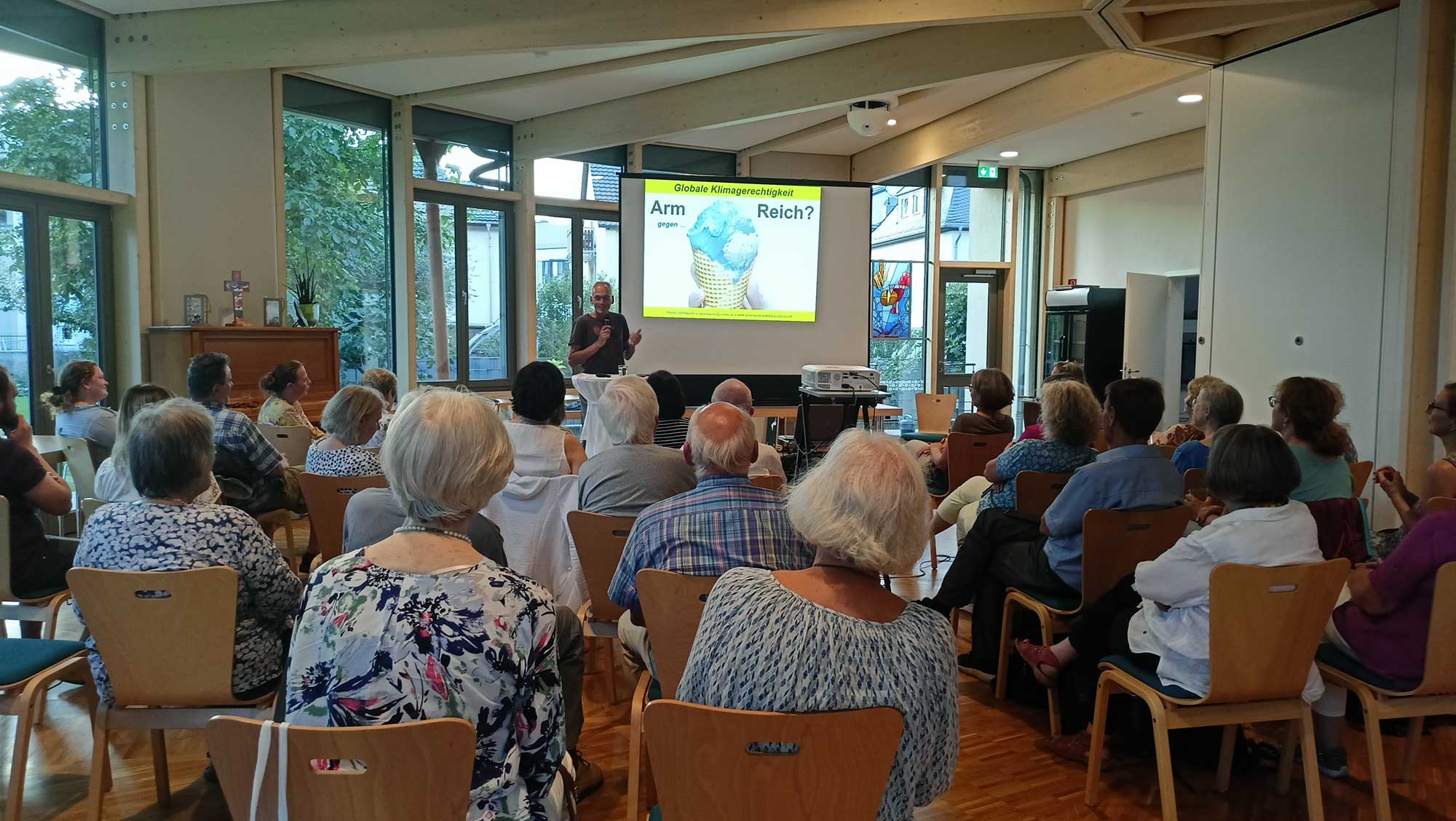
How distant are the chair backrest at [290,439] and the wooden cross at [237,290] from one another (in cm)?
213

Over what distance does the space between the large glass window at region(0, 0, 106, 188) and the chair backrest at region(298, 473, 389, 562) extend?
156 inches

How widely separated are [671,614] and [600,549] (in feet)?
2.49

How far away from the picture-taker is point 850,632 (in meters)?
1.50

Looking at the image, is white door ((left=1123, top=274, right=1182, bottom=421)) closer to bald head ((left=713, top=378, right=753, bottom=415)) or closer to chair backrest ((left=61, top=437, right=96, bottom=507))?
bald head ((left=713, top=378, right=753, bottom=415))

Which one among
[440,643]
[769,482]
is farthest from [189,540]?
[769,482]

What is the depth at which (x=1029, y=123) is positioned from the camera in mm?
7992

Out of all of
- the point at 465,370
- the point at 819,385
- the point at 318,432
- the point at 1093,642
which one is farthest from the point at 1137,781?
the point at 465,370

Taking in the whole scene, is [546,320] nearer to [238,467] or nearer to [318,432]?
[318,432]

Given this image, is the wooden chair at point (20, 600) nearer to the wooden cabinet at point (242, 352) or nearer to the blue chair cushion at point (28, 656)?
the blue chair cushion at point (28, 656)

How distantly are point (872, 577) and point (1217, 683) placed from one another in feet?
4.09

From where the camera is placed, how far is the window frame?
898 centimetres

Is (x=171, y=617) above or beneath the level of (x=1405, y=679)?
above

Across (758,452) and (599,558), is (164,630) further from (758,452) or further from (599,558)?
(758,452)

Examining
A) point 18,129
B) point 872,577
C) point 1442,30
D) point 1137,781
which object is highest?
point 1442,30
